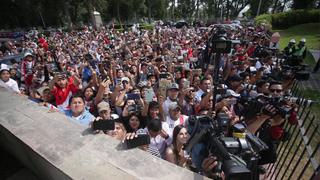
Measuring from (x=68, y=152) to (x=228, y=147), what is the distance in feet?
5.04

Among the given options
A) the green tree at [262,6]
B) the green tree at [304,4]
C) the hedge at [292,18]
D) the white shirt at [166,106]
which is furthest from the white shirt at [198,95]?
the green tree at [262,6]

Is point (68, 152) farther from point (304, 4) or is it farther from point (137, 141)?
point (304, 4)

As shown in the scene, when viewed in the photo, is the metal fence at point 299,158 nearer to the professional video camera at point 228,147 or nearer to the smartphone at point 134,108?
the professional video camera at point 228,147

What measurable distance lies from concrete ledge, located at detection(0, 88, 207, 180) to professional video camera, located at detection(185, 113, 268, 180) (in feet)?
1.07

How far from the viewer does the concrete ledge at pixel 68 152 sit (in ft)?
6.70

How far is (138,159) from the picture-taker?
7.24ft

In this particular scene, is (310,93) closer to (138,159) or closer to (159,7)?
(138,159)

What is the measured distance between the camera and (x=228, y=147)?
2057 millimetres

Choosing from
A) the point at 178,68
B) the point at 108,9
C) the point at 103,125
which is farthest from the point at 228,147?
the point at 108,9

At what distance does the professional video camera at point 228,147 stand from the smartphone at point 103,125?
35.2 inches

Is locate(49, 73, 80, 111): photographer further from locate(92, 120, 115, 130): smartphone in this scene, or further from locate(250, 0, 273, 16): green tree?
locate(250, 0, 273, 16): green tree

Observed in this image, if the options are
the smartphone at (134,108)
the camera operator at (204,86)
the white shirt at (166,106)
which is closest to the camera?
the smartphone at (134,108)

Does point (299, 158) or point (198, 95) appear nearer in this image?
point (299, 158)

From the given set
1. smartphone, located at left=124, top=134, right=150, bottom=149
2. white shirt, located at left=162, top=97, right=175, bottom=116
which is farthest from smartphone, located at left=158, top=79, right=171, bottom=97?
smartphone, located at left=124, top=134, right=150, bottom=149
